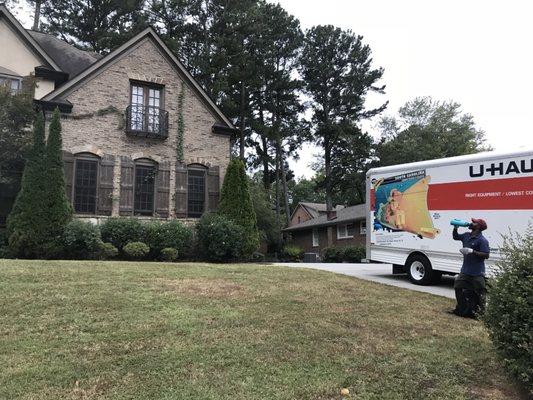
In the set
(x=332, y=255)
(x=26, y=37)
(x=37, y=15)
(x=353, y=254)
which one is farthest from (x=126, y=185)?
(x=37, y=15)

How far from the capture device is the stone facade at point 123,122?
19.0m

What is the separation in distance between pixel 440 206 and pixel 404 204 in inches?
45.7

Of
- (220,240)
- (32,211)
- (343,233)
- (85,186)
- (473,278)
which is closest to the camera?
(473,278)

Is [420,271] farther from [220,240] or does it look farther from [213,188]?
[213,188]

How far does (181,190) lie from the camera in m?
20.5

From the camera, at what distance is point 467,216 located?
441 inches

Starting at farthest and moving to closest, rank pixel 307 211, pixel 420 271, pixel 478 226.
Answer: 1. pixel 307 211
2. pixel 420 271
3. pixel 478 226

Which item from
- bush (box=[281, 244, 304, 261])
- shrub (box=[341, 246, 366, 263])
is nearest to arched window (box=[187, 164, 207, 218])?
bush (box=[281, 244, 304, 261])

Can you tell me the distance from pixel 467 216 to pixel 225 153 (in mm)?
12816

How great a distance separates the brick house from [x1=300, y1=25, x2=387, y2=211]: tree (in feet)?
78.6

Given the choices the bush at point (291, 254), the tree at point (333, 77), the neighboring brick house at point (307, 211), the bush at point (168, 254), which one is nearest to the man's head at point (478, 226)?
the bush at point (168, 254)

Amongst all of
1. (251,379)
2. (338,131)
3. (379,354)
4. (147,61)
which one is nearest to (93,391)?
(251,379)

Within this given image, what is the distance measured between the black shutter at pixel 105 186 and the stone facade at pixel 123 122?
11 cm

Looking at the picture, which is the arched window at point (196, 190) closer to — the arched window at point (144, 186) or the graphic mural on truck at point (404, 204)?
the arched window at point (144, 186)
